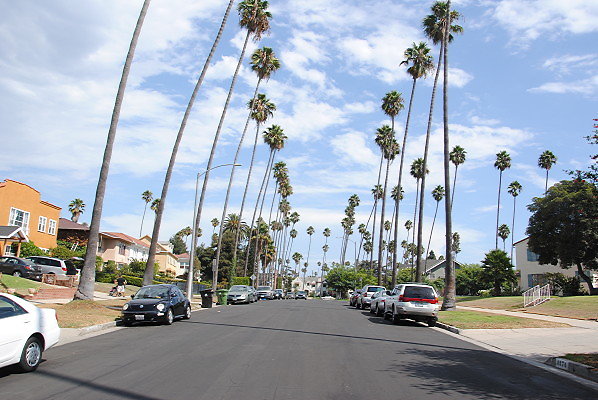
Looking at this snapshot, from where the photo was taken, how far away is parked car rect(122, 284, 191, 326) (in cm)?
1714

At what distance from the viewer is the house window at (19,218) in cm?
3888

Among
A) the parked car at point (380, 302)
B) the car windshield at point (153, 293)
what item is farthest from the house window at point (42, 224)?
the parked car at point (380, 302)

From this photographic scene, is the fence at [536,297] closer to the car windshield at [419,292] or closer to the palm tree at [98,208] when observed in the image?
the car windshield at [419,292]

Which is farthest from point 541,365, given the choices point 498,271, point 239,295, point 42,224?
point 42,224

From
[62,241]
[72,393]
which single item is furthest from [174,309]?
[62,241]

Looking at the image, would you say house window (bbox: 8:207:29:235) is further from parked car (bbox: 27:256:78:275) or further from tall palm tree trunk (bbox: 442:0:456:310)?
tall palm tree trunk (bbox: 442:0:456:310)

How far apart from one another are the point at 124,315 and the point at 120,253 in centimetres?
4447

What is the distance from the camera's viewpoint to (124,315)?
17.1 metres

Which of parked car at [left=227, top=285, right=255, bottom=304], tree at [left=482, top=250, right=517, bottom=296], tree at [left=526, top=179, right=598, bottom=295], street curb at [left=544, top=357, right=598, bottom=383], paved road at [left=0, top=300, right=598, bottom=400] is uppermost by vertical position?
tree at [left=526, top=179, right=598, bottom=295]

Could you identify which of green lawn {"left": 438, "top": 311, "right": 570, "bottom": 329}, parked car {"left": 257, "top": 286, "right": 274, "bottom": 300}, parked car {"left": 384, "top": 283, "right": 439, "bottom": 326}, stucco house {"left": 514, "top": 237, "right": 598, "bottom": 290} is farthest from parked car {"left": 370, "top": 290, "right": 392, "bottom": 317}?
parked car {"left": 257, "top": 286, "right": 274, "bottom": 300}

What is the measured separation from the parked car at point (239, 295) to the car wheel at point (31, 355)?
29.2 m

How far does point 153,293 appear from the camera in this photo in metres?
18.6

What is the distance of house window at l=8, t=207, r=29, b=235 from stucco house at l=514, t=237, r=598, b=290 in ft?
150

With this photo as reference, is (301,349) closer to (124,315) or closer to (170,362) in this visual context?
(170,362)
